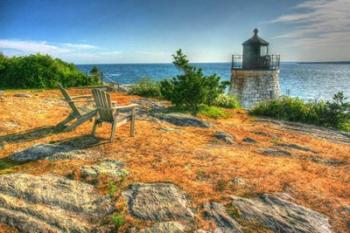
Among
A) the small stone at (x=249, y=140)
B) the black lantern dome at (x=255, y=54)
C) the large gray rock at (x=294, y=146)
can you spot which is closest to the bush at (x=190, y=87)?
the small stone at (x=249, y=140)

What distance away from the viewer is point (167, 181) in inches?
212

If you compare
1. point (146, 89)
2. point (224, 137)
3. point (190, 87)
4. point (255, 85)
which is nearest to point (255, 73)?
point (255, 85)

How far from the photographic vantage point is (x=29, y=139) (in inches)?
298

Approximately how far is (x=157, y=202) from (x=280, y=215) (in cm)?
176

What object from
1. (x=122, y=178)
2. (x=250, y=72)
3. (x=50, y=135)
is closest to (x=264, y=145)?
(x=122, y=178)

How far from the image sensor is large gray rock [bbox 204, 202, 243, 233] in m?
4.19

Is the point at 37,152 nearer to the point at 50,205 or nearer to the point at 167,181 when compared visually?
the point at 50,205

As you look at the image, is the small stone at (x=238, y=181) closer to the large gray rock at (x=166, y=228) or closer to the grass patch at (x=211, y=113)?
the large gray rock at (x=166, y=228)

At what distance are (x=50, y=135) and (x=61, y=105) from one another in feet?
15.4

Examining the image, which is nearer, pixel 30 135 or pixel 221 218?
pixel 221 218

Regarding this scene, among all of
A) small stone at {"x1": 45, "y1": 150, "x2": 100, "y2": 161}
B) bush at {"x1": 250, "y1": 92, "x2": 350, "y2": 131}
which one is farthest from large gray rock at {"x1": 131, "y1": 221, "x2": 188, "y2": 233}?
bush at {"x1": 250, "y1": 92, "x2": 350, "y2": 131}

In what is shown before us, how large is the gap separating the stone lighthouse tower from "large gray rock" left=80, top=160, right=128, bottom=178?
26.3 meters

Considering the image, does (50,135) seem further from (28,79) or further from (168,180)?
(28,79)

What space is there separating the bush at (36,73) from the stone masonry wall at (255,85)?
52.8 feet
